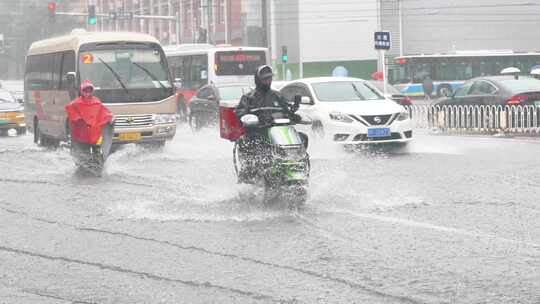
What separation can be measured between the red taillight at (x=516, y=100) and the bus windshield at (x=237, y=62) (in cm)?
1716

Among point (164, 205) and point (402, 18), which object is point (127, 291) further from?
point (402, 18)

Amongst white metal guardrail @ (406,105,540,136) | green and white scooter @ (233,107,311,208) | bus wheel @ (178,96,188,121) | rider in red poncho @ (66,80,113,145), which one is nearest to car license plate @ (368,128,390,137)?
white metal guardrail @ (406,105,540,136)

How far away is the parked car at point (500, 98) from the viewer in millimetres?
23141

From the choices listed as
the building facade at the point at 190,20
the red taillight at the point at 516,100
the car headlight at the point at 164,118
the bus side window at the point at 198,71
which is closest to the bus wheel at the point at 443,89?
the building facade at the point at 190,20

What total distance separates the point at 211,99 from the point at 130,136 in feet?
26.5

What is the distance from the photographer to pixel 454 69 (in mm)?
56781

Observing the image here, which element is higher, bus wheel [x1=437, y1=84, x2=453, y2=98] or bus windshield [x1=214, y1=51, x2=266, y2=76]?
bus windshield [x1=214, y1=51, x2=266, y2=76]

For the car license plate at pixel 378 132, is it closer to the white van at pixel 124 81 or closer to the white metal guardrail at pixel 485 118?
the white metal guardrail at pixel 485 118

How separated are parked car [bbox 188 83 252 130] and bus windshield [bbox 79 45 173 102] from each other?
626 cm

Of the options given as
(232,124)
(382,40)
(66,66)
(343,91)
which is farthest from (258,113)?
(382,40)

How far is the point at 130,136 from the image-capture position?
20812 millimetres

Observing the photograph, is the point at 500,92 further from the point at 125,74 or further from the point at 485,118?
the point at 125,74

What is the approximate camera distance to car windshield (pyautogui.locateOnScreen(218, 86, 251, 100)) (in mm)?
28266

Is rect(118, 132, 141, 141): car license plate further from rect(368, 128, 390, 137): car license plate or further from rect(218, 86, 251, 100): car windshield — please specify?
rect(218, 86, 251, 100): car windshield
